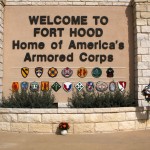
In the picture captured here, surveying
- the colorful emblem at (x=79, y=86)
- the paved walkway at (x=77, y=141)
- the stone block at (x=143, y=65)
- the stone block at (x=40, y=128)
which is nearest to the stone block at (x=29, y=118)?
the stone block at (x=40, y=128)

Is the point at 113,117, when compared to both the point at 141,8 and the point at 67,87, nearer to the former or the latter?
the point at 67,87

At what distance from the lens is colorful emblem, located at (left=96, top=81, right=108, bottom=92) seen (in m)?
9.02

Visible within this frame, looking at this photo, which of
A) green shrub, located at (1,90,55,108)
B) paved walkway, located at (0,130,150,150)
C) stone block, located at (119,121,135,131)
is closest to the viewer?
paved walkway, located at (0,130,150,150)

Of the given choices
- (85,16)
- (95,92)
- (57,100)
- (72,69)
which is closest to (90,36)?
(85,16)

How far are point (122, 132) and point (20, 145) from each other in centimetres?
304

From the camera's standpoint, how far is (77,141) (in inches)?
251

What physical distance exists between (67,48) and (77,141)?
3839 mm

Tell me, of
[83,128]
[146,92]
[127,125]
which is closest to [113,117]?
[127,125]

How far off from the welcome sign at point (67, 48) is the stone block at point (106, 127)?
1837 millimetres

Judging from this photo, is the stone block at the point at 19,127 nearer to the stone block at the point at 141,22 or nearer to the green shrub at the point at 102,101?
the green shrub at the point at 102,101

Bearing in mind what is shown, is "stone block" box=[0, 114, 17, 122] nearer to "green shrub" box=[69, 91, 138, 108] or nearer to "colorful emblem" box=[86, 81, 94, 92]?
"green shrub" box=[69, 91, 138, 108]

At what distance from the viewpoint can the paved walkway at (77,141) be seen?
5.76 metres

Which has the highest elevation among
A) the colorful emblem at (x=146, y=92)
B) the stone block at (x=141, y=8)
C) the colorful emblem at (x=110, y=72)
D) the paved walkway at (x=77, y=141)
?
the stone block at (x=141, y=8)

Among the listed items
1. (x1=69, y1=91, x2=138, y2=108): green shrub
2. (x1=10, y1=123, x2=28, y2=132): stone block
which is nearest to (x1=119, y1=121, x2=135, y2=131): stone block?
(x1=69, y1=91, x2=138, y2=108): green shrub
